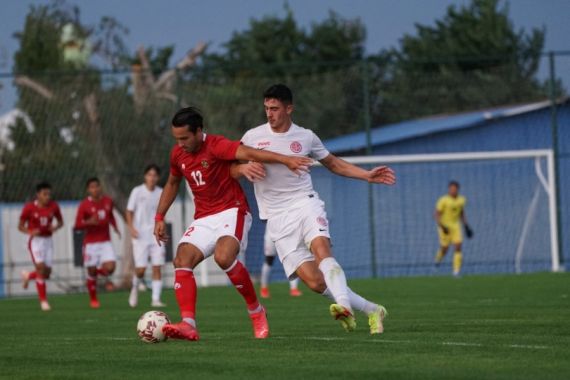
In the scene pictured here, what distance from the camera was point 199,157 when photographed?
37.5ft

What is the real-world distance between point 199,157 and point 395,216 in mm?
24112

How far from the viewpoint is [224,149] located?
11266 millimetres

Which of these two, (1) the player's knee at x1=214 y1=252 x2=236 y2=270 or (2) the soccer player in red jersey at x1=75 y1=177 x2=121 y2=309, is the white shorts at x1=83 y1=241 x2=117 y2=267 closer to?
(2) the soccer player in red jersey at x1=75 y1=177 x2=121 y2=309

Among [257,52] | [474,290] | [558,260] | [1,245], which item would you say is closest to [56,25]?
[257,52]

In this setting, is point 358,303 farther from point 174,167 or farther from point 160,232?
point 174,167

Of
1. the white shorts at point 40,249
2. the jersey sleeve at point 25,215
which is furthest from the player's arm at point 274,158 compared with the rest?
the white shorts at point 40,249

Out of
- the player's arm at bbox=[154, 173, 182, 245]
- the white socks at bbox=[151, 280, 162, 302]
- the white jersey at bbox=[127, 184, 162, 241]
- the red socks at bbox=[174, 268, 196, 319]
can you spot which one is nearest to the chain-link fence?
the white jersey at bbox=[127, 184, 162, 241]

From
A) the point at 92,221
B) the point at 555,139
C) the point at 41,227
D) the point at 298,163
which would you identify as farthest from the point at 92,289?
the point at 555,139

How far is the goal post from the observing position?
1232 inches

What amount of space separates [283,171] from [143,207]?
10.2 metres

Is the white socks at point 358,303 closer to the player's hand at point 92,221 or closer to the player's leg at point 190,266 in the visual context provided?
the player's leg at point 190,266

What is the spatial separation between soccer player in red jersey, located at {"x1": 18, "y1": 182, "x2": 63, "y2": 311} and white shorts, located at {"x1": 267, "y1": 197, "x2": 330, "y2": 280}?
1129 centimetres

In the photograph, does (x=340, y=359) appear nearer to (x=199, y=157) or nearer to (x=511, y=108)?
(x=199, y=157)

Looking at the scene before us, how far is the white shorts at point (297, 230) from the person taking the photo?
11.4 metres
